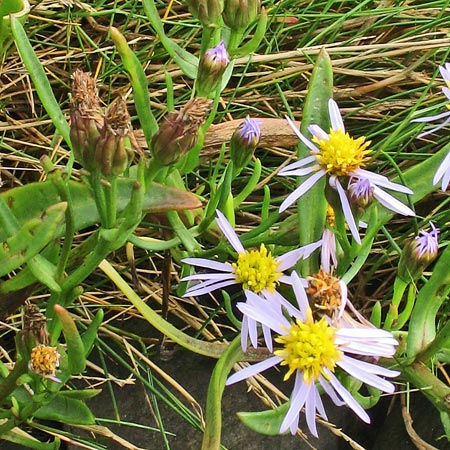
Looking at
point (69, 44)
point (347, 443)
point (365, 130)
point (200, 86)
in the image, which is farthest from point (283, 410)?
point (69, 44)

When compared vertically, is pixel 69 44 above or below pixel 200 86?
below

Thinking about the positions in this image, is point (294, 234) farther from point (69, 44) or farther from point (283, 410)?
point (69, 44)

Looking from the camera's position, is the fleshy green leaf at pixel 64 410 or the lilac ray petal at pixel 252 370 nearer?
the lilac ray petal at pixel 252 370

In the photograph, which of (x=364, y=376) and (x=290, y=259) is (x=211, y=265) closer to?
(x=290, y=259)

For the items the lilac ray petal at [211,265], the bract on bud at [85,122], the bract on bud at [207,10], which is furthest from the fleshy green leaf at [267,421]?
the bract on bud at [207,10]

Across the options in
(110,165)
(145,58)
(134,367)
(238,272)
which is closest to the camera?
(110,165)

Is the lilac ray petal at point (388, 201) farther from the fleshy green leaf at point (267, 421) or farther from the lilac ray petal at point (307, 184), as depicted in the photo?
the fleshy green leaf at point (267, 421)

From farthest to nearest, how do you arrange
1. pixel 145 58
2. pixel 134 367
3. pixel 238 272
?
pixel 145 58, pixel 134 367, pixel 238 272
